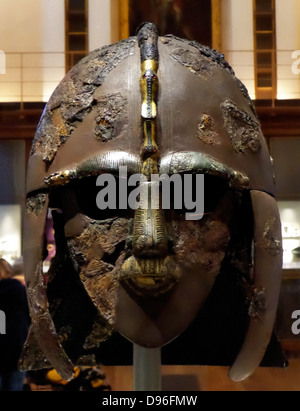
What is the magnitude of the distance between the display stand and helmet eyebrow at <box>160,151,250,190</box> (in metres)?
0.51

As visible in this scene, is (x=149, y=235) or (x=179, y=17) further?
(x=179, y=17)

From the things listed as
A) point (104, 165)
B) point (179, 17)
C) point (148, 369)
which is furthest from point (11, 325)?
point (179, 17)

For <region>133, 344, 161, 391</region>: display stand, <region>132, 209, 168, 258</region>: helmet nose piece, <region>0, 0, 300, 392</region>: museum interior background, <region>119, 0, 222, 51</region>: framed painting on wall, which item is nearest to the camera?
<region>132, 209, 168, 258</region>: helmet nose piece

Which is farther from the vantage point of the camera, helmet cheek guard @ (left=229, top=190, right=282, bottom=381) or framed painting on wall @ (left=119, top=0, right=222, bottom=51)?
framed painting on wall @ (left=119, top=0, right=222, bottom=51)

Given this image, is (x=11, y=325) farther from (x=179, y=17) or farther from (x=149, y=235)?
(x=179, y=17)

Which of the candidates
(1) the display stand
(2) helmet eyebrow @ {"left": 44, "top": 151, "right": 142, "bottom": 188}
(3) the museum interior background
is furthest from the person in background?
(2) helmet eyebrow @ {"left": 44, "top": 151, "right": 142, "bottom": 188}

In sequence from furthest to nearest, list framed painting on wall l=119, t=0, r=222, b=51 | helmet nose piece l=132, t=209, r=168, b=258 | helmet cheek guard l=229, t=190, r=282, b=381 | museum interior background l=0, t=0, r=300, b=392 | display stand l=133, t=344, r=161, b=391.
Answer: framed painting on wall l=119, t=0, r=222, b=51 < museum interior background l=0, t=0, r=300, b=392 < display stand l=133, t=344, r=161, b=391 < helmet cheek guard l=229, t=190, r=282, b=381 < helmet nose piece l=132, t=209, r=168, b=258

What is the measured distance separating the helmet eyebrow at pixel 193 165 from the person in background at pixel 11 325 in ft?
2.46

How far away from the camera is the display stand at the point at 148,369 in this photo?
1745 millimetres

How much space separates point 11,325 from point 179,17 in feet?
3.82

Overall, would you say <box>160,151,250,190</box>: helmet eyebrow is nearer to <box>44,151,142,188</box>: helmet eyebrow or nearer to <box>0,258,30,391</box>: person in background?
<box>44,151,142,188</box>: helmet eyebrow

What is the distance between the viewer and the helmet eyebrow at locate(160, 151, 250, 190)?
1.52 metres

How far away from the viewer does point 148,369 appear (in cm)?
175

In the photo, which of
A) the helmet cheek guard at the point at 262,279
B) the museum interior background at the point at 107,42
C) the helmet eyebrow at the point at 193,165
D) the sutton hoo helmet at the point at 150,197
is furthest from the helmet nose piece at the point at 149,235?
the museum interior background at the point at 107,42
